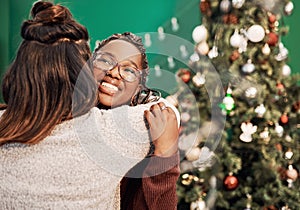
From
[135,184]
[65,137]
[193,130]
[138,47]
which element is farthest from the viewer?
[193,130]

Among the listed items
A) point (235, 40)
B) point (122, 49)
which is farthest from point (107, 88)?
point (235, 40)

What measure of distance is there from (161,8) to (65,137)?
3.15m

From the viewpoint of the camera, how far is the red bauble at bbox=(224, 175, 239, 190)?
3338 millimetres

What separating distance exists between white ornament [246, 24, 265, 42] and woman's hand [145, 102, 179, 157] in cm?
213

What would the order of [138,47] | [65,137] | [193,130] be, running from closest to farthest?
[65,137]
[138,47]
[193,130]

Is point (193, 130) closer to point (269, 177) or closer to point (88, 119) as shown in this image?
point (269, 177)

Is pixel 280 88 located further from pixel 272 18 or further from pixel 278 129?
pixel 272 18

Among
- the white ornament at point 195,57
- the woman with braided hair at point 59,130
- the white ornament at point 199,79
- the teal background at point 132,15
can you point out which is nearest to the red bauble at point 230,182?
the white ornament at point 199,79

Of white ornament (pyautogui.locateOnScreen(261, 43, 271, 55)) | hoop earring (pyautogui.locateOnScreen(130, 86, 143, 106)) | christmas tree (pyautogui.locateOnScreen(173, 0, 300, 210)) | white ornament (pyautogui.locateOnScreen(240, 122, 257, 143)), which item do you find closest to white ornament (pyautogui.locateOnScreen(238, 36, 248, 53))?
christmas tree (pyautogui.locateOnScreen(173, 0, 300, 210))

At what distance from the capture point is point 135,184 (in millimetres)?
1333

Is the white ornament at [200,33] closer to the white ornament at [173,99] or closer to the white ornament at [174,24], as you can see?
the white ornament at [173,99]

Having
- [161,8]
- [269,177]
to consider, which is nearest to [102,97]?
[269,177]

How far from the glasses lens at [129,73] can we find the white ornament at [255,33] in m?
1.77

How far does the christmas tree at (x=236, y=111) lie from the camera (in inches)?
131
